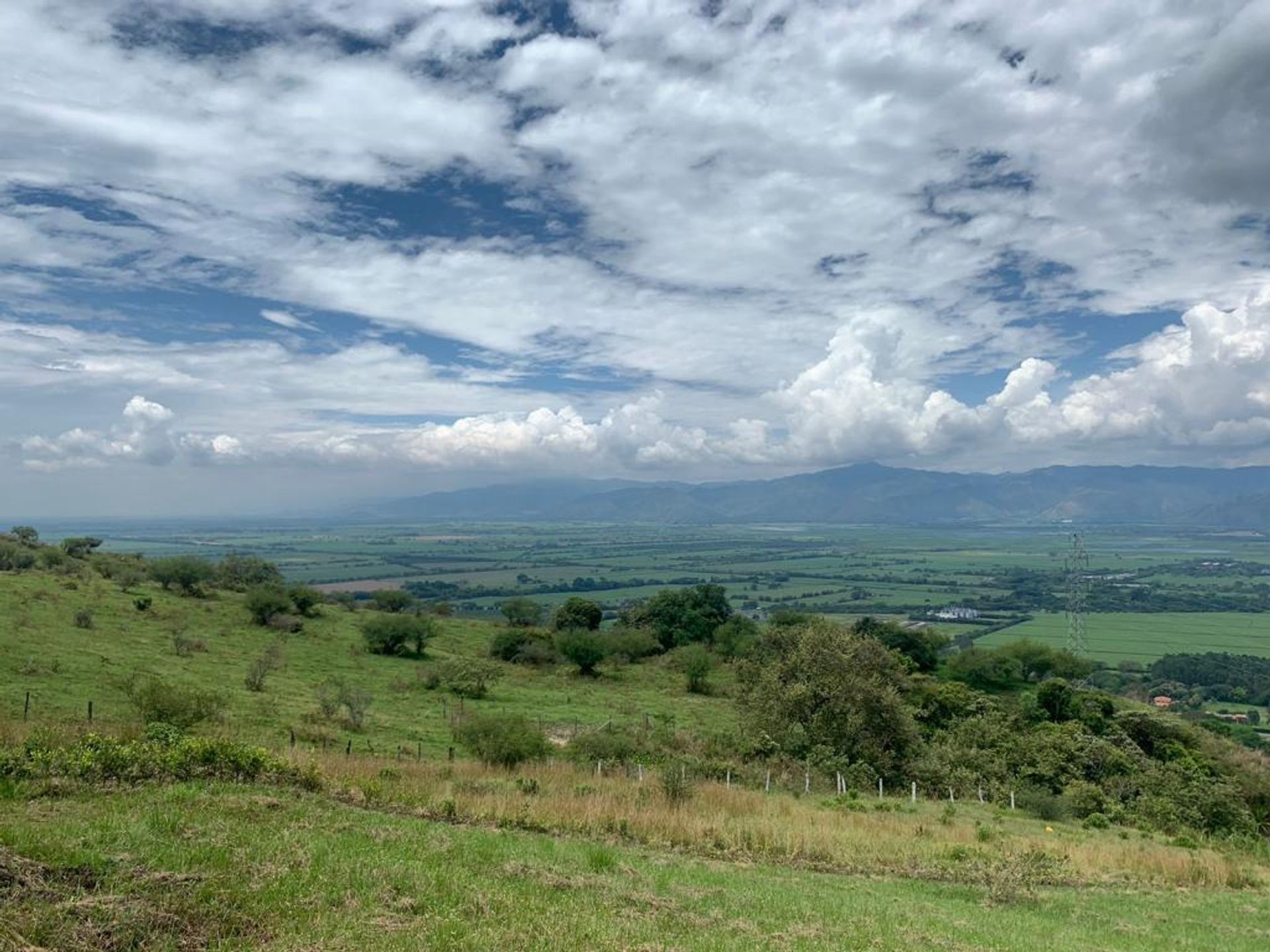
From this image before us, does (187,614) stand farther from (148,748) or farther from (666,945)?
(666,945)

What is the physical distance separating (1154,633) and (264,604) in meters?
136

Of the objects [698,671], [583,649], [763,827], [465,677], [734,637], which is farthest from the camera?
[734,637]

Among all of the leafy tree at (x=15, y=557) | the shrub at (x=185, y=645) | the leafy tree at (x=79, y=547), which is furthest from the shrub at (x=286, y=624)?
the leafy tree at (x=79, y=547)

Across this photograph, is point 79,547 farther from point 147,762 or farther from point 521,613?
point 147,762

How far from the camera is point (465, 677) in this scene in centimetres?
4881

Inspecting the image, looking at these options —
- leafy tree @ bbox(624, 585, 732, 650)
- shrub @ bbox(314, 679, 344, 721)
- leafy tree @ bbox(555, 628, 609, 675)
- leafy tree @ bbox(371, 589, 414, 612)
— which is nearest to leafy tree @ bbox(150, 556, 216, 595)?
leafy tree @ bbox(371, 589, 414, 612)

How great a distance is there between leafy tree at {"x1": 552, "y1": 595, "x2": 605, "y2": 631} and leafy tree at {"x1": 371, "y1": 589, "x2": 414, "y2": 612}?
17.4m

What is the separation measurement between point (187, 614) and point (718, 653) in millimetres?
45304

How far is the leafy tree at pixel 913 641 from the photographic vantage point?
73.2m

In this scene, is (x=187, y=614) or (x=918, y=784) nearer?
(x=918, y=784)

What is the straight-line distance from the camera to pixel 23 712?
2405 centimetres

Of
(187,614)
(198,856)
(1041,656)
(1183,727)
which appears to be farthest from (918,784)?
(187,614)

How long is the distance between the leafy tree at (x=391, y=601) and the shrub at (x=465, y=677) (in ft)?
108

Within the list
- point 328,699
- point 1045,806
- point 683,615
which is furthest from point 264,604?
point 1045,806
